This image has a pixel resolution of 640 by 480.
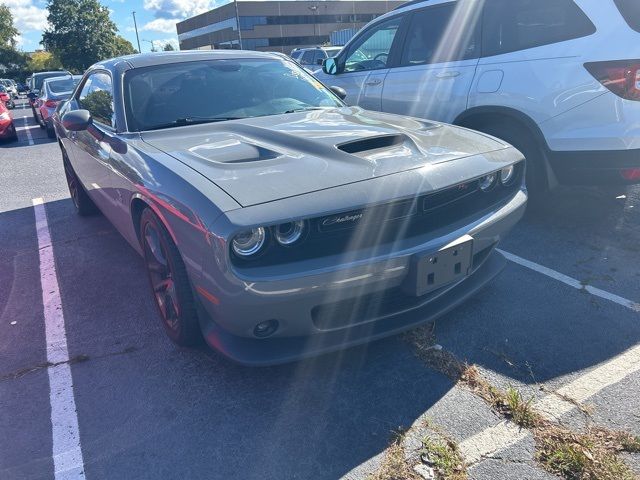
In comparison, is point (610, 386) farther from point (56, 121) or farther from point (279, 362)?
point (56, 121)

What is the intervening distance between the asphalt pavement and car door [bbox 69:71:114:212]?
0.78 metres

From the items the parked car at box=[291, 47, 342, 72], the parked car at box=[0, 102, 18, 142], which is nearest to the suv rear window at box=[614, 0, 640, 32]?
the parked car at box=[0, 102, 18, 142]

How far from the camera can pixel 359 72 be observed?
19.0 ft

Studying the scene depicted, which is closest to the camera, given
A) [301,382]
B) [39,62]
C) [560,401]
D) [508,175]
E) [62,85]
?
[560,401]

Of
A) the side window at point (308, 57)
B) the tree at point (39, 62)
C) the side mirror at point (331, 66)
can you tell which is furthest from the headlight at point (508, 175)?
the tree at point (39, 62)

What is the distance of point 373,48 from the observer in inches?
227

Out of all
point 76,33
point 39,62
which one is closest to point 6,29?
point 39,62

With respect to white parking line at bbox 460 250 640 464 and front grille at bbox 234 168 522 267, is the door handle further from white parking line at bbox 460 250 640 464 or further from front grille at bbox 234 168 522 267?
white parking line at bbox 460 250 640 464

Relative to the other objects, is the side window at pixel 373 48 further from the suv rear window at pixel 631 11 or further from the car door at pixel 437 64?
the suv rear window at pixel 631 11

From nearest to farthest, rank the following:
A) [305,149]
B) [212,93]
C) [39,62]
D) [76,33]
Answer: [305,149] < [212,93] < [76,33] < [39,62]

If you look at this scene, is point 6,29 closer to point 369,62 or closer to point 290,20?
point 290,20

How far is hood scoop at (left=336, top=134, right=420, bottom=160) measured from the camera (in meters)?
2.64

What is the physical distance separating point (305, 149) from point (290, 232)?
0.65m

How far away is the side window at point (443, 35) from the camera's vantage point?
14.9ft
